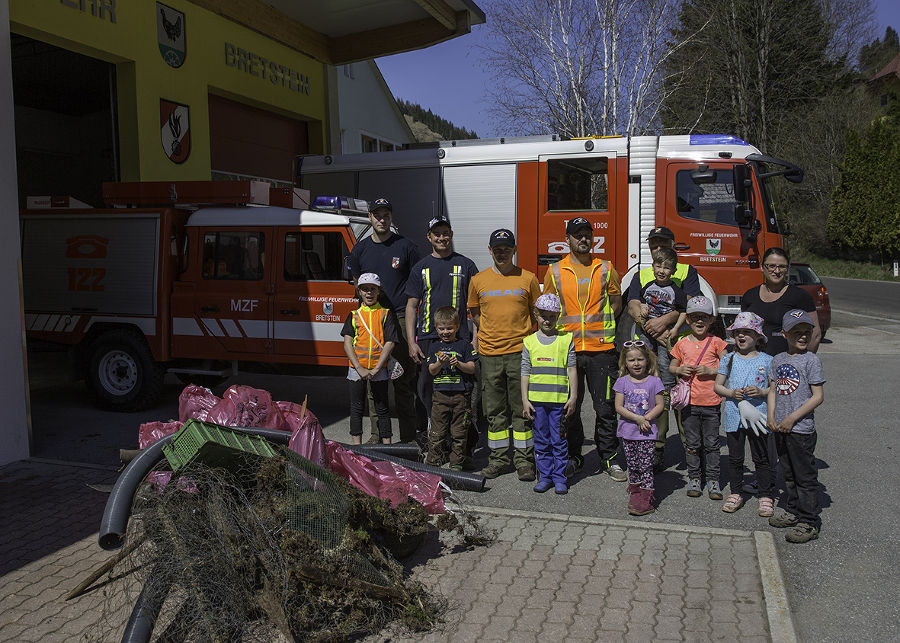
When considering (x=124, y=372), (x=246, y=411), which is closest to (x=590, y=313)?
(x=246, y=411)

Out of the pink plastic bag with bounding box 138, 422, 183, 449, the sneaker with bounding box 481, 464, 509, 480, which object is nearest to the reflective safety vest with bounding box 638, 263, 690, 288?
the sneaker with bounding box 481, 464, 509, 480

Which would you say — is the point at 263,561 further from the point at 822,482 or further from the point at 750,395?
the point at 822,482

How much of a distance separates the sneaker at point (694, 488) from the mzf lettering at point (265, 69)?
34.0ft

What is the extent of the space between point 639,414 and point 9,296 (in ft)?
17.8

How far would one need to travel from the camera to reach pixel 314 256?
832 cm

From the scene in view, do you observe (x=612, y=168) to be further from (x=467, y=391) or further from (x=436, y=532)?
(x=436, y=532)

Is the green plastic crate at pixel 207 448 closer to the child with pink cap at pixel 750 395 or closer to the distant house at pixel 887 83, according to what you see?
the child with pink cap at pixel 750 395

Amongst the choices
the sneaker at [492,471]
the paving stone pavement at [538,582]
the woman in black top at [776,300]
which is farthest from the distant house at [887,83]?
the paving stone pavement at [538,582]

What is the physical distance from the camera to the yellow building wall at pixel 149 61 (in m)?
9.80

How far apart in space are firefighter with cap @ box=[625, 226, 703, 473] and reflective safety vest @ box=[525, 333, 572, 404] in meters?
0.75

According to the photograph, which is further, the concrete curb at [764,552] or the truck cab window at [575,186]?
the truck cab window at [575,186]

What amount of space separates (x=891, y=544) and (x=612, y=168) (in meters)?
6.21

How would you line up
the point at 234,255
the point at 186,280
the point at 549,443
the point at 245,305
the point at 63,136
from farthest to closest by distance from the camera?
the point at 63,136 < the point at 186,280 < the point at 234,255 < the point at 245,305 < the point at 549,443

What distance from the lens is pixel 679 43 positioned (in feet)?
69.1
